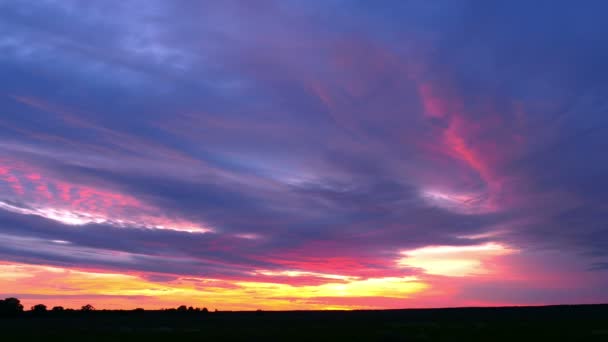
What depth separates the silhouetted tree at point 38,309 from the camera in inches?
5404

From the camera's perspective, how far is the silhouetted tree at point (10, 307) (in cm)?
13050

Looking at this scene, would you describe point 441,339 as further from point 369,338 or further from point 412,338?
point 369,338

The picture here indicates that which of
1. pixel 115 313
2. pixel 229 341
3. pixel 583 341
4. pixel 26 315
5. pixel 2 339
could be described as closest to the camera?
pixel 583 341

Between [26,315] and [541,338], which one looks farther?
[26,315]

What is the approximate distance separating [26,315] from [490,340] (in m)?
123

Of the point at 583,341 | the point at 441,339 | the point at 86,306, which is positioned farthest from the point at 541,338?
the point at 86,306

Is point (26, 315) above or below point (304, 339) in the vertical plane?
above

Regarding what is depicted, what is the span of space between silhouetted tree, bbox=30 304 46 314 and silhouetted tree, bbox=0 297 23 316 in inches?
135

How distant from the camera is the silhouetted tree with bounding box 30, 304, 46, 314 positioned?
13726cm

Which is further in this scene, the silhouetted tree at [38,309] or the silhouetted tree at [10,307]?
the silhouetted tree at [38,309]

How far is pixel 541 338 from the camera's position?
47781mm

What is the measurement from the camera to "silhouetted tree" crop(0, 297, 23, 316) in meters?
130

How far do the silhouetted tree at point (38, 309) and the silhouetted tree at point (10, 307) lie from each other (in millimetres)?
3438

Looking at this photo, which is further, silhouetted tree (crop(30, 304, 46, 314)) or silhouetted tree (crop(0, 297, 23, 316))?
silhouetted tree (crop(30, 304, 46, 314))
